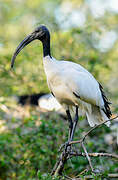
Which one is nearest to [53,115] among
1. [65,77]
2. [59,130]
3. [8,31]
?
[59,130]

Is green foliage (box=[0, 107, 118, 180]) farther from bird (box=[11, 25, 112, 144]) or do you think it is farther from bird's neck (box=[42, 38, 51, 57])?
bird's neck (box=[42, 38, 51, 57])

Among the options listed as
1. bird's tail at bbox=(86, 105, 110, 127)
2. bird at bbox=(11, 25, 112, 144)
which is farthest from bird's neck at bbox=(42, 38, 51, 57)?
bird's tail at bbox=(86, 105, 110, 127)

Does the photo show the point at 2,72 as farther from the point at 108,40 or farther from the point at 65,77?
the point at 108,40

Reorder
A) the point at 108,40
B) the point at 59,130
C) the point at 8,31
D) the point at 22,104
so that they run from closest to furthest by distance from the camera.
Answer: the point at 59,130
the point at 22,104
the point at 108,40
the point at 8,31

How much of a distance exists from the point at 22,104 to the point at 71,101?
11.1ft

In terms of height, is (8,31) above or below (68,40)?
above

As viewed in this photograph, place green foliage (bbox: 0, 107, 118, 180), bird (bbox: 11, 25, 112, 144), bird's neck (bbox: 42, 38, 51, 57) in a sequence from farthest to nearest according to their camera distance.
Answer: green foliage (bbox: 0, 107, 118, 180) < bird's neck (bbox: 42, 38, 51, 57) < bird (bbox: 11, 25, 112, 144)

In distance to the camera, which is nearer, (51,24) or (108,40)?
(51,24)

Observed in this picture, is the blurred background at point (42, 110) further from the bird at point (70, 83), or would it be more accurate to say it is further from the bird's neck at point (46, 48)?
the bird's neck at point (46, 48)

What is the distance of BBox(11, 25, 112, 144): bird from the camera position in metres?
4.34

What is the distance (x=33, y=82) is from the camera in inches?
292

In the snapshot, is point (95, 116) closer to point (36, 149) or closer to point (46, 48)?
point (36, 149)

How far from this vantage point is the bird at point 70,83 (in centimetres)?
434

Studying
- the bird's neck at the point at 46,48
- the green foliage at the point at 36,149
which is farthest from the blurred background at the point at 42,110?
the bird's neck at the point at 46,48
